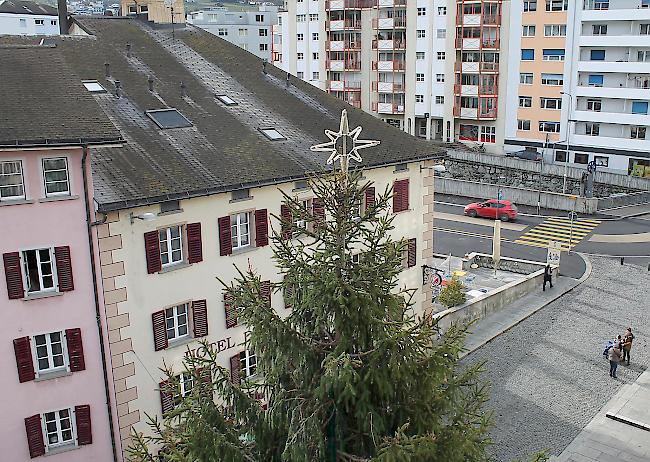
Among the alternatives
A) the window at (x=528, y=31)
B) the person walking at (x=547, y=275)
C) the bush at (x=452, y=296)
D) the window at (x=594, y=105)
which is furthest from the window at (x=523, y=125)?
the bush at (x=452, y=296)

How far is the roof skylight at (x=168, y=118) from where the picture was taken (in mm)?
26344

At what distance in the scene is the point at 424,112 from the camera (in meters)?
85.2

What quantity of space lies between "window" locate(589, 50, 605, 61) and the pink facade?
2499 inches

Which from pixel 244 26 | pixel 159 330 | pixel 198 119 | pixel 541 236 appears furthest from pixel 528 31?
pixel 244 26

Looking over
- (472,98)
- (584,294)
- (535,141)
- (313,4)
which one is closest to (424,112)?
(472,98)

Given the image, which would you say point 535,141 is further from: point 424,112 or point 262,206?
point 262,206

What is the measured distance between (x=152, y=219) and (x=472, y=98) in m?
64.7

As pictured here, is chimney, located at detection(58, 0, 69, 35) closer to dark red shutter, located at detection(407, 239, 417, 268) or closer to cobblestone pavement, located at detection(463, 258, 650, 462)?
dark red shutter, located at detection(407, 239, 417, 268)

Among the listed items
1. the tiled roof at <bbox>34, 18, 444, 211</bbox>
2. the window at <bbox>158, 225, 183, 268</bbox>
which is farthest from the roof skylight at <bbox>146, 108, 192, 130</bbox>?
the window at <bbox>158, 225, 183, 268</bbox>

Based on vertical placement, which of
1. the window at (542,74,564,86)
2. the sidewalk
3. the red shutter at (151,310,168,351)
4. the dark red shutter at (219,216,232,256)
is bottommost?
the sidewalk

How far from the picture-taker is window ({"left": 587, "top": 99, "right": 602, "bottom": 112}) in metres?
72.7

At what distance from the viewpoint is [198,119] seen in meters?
27.7

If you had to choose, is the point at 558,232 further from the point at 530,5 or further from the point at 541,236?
the point at 530,5

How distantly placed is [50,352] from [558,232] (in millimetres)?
41839
